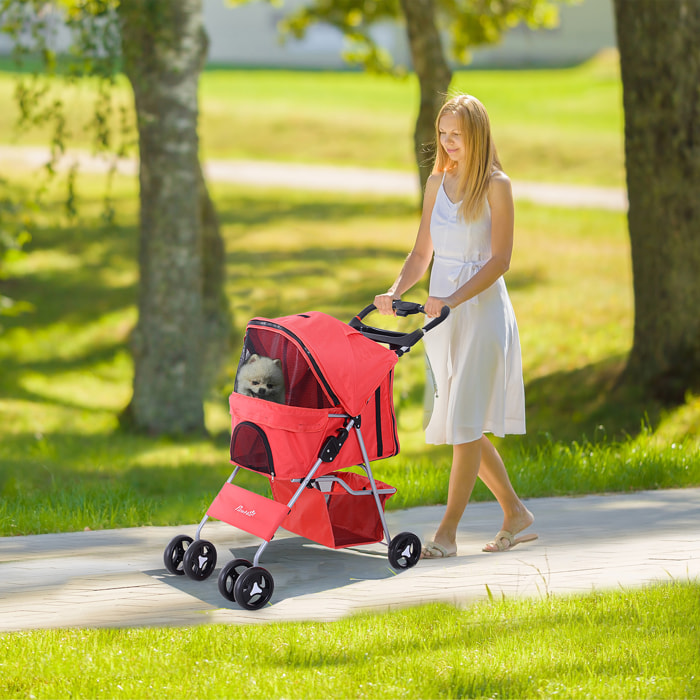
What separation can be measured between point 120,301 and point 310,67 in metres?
42.6

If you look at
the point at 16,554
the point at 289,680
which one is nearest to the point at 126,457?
the point at 16,554

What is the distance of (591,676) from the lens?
12.6 feet

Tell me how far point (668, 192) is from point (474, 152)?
4284mm

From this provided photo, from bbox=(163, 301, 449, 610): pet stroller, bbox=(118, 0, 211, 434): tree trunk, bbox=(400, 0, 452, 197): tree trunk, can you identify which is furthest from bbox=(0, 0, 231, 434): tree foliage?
bbox=(163, 301, 449, 610): pet stroller

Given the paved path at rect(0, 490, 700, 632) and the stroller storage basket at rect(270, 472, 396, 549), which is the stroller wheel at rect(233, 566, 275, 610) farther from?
the stroller storage basket at rect(270, 472, 396, 549)

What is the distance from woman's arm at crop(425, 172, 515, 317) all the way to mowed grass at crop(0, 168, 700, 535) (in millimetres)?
1786

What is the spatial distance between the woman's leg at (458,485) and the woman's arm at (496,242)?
705 millimetres

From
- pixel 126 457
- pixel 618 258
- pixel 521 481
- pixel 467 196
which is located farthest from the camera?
pixel 618 258

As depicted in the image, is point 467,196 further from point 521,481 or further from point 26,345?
point 26,345

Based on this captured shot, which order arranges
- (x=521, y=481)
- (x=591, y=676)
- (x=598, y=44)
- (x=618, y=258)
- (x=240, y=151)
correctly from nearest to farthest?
(x=591, y=676) < (x=521, y=481) < (x=618, y=258) < (x=240, y=151) < (x=598, y=44)

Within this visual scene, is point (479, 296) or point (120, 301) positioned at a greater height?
point (479, 296)

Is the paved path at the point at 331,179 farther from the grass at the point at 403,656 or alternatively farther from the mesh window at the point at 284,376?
the grass at the point at 403,656

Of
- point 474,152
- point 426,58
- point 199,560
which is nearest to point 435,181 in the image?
point 474,152

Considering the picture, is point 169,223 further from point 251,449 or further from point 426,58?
point 251,449
